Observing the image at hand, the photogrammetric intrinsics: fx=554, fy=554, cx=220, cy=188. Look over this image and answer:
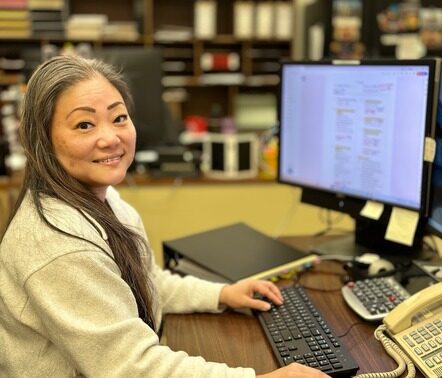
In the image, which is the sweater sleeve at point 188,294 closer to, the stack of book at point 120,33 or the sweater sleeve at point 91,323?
the sweater sleeve at point 91,323

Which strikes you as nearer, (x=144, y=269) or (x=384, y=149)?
(x=144, y=269)

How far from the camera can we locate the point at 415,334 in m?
0.99

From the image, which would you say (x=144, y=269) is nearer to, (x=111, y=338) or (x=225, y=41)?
(x=111, y=338)

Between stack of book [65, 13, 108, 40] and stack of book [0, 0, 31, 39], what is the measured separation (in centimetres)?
34

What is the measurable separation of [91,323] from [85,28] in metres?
4.35

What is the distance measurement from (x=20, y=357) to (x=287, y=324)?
0.50m

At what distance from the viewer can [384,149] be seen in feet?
4.51

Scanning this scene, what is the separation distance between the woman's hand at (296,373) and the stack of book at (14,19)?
14.8 ft

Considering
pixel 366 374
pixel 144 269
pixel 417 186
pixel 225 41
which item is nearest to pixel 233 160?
pixel 417 186

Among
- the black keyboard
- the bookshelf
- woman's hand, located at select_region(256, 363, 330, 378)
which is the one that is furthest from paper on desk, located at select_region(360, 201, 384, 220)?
the bookshelf

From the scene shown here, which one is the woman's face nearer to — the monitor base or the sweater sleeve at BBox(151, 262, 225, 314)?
the sweater sleeve at BBox(151, 262, 225, 314)

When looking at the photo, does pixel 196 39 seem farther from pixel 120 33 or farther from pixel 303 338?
pixel 303 338

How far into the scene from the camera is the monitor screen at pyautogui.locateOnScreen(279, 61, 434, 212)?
129cm

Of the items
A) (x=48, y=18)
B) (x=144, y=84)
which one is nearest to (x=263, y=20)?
(x=48, y=18)
